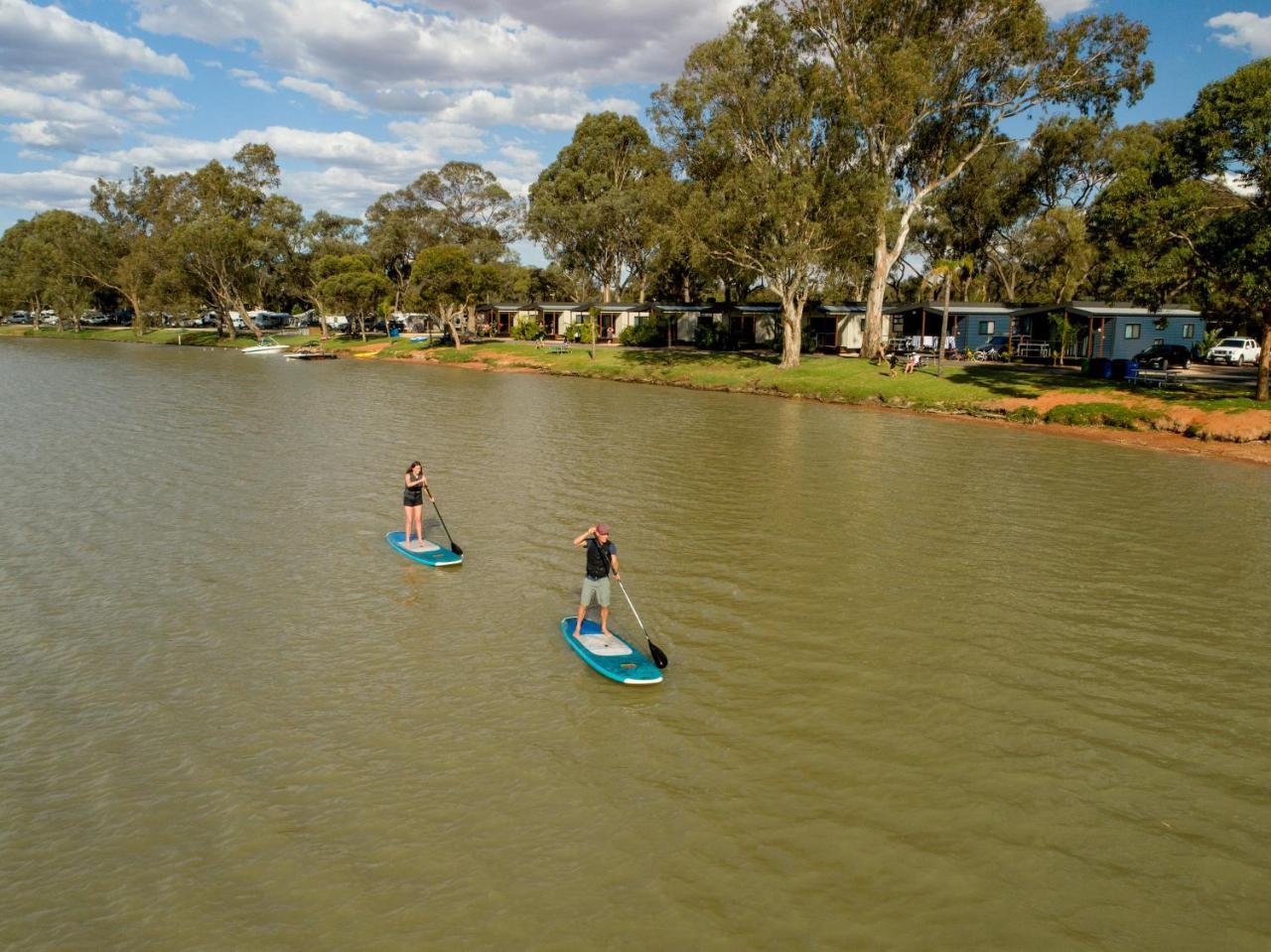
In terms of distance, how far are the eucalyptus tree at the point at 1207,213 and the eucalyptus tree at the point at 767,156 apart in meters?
19.2

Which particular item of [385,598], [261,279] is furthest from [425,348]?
[385,598]

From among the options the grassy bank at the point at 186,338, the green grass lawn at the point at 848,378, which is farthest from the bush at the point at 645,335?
the grassy bank at the point at 186,338

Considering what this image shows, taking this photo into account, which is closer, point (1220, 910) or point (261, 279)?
point (1220, 910)

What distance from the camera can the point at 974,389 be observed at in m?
46.8

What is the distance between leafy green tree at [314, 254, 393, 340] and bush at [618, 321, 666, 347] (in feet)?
101

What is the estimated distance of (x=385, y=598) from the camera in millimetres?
16719

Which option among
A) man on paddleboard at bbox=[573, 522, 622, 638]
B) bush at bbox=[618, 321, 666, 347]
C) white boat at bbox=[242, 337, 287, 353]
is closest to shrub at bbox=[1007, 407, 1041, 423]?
man on paddleboard at bbox=[573, 522, 622, 638]

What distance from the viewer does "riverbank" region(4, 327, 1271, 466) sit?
36375mm

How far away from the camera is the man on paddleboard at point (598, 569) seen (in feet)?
46.5

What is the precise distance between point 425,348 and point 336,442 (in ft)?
174

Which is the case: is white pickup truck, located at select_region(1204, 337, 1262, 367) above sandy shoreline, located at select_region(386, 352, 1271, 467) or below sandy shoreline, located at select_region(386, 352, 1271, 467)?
above

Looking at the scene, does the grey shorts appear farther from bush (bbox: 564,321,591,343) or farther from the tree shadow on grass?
bush (bbox: 564,321,591,343)

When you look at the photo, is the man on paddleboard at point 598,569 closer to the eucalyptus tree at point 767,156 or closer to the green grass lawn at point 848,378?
the green grass lawn at point 848,378

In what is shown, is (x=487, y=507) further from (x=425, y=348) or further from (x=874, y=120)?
(x=425, y=348)
